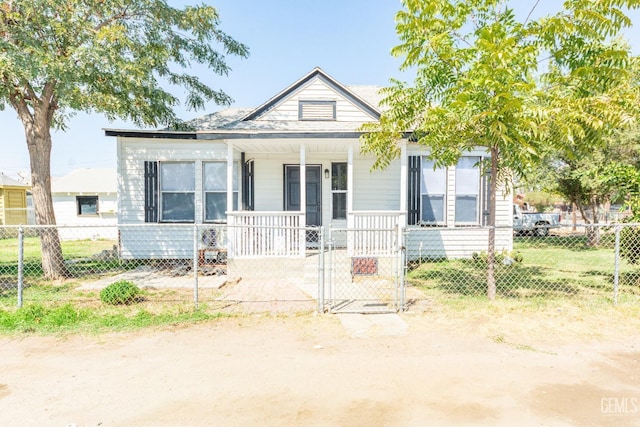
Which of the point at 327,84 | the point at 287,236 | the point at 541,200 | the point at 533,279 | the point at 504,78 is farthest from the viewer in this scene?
the point at 541,200

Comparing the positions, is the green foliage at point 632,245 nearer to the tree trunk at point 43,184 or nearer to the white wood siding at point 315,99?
the white wood siding at point 315,99

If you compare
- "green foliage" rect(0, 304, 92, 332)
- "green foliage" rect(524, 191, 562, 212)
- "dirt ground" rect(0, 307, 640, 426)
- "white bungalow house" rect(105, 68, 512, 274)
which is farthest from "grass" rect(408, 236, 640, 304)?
"green foliage" rect(524, 191, 562, 212)

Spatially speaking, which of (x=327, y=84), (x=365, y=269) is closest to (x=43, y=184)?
(x=365, y=269)

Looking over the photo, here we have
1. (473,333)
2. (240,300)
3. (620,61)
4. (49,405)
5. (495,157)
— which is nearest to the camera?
(49,405)

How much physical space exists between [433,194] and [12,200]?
25.4m

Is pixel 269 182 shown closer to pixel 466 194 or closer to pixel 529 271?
pixel 466 194

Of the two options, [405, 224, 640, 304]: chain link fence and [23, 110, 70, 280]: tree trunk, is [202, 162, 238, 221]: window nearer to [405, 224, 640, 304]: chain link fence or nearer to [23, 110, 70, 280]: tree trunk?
[23, 110, 70, 280]: tree trunk

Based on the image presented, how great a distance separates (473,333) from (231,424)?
322 cm

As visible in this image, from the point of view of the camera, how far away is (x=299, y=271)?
26.3 feet

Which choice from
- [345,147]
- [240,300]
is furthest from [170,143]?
[240,300]

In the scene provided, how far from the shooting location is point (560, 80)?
521 centimetres

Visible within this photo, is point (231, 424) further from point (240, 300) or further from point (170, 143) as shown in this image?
point (170, 143)

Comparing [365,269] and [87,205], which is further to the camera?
[87,205]

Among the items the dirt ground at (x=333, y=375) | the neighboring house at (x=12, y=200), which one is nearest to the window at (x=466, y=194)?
the dirt ground at (x=333, y=375)
